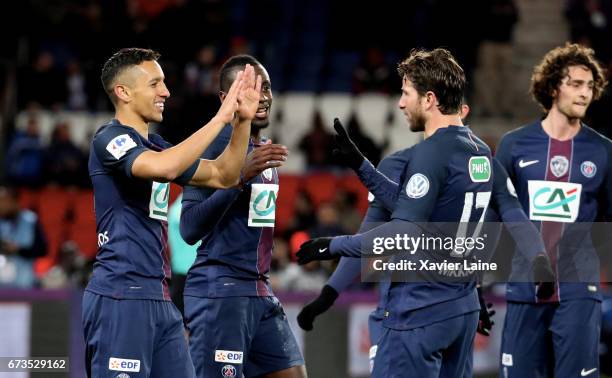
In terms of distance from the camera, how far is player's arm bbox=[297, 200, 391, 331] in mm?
6074

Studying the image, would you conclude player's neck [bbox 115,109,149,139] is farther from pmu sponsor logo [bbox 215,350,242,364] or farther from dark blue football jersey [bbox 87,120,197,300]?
pmu sponsor logo [bbox 215,350,242,364]

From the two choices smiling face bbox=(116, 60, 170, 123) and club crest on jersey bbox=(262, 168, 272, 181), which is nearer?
smiling face bbox=(116, 60, 170, 123)

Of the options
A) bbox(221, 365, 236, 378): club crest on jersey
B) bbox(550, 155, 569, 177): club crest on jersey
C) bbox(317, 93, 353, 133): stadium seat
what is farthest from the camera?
bbox(317, 93, 353, 133): stadium seat

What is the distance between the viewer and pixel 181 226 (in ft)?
18.7

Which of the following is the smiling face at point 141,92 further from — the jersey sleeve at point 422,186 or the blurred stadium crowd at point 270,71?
the blurred stadium crowd at point 270,71

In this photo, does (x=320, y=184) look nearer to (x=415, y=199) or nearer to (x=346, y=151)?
(x=346, y=151)

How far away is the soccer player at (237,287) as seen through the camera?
5.75 meters

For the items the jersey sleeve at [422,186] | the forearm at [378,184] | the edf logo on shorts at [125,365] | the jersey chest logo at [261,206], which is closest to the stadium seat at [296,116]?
the jersey chest logo at [261,206]

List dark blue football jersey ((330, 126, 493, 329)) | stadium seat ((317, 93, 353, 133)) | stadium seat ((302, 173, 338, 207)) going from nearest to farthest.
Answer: dark blue football jersey ((330, 126, 493, 329)), stadium seat ((302, 173, 338, 207)), stadium seat ((317, 93, 353, 133))

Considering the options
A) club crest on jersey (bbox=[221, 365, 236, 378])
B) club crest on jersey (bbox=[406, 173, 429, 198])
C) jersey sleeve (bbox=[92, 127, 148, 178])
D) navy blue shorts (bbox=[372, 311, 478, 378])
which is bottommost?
club crest on jersey (bbox=[221, 365, 236, 378])

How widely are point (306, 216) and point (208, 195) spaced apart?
629cm

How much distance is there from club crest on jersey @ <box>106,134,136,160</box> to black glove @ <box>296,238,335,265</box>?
3.27 feet

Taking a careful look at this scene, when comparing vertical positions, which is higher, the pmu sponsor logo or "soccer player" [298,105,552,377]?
"soccer player" [298,105,552,377]

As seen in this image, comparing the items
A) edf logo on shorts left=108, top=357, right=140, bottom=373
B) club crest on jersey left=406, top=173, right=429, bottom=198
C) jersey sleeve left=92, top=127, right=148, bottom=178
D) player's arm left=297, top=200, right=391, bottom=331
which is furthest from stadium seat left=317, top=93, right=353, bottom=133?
edf logo on shorts left=108, top=357, right=140, bottom=373
